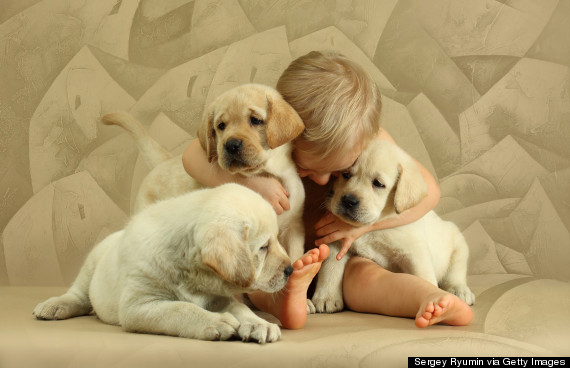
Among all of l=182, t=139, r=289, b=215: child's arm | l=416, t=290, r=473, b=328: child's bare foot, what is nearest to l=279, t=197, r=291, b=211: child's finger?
l=182, t=139, r=289, b=215: child's arm

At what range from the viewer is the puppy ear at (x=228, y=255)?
2020mm

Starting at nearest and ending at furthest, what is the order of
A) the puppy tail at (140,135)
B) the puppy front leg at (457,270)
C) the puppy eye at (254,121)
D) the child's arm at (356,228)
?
1. the puppy eye at (254,121)
2. the child's arm at (356,228)
3. the puppy front leg at (457,270)
4. the puppy tail at (140,135)

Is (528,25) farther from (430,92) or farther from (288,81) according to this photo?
(288,81)

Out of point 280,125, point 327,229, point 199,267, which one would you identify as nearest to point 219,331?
point 199,267

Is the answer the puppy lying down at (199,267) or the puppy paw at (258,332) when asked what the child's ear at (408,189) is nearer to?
the puppy lying down at (199,267)

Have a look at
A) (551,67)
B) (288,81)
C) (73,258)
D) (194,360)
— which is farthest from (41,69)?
(551,67)

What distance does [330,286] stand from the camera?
293 cm

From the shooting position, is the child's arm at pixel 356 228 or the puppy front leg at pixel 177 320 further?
the child's arm at pixel 356 228

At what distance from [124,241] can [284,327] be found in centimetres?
62

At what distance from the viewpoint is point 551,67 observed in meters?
3.82

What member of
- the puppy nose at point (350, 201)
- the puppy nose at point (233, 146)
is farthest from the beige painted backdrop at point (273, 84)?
the puppy nose at point (233, 146)

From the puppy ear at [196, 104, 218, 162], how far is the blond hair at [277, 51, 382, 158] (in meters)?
0.33

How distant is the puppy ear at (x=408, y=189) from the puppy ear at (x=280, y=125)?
458mm

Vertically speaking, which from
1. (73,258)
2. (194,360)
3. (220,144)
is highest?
(220,144)
